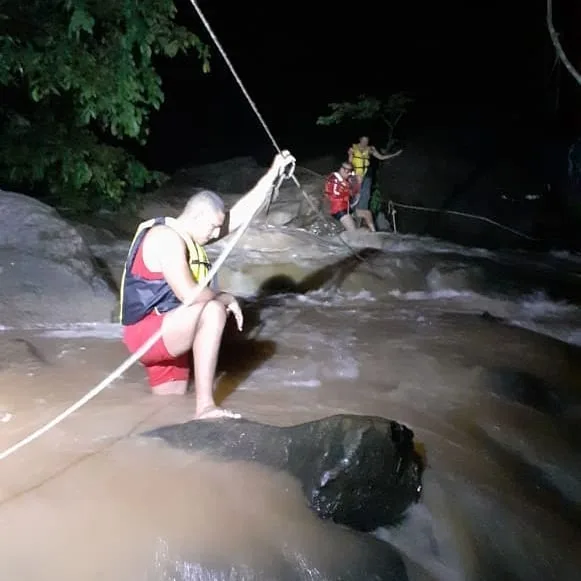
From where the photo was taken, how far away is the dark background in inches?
701

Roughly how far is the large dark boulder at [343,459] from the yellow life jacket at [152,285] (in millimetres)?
1092

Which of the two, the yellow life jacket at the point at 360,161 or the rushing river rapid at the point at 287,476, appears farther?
the yellow life jacket at the point at 360,161

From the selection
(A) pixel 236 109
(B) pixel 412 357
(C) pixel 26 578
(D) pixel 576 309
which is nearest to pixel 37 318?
(B) pixel 412 357

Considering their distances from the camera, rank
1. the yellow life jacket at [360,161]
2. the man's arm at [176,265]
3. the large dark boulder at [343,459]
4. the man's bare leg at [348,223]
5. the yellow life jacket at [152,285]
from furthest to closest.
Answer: the yellow life jacket at [360,161], the man's bare leg at [348,223], the yellow life jacket at [152,285], the man's arm at [176,265], the large dark boulder at [343,459]

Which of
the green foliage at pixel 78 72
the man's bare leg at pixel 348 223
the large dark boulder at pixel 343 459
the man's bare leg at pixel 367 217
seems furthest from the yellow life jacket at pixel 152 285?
the man's bare leg at pixel 367 217

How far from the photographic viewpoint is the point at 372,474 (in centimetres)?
347

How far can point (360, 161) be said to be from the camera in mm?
13453

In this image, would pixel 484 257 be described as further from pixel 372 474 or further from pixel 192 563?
pixel 192 563

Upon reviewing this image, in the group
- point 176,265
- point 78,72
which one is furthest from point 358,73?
point 176,265

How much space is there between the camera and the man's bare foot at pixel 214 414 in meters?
4.24

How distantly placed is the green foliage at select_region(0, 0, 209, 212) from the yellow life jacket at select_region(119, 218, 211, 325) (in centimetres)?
492

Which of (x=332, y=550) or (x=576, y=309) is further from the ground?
(x=332, y=550)

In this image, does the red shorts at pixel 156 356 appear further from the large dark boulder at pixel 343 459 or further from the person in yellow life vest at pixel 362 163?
the person in yellow life vest at pixel 362 163

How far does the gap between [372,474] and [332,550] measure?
1.42 ft
